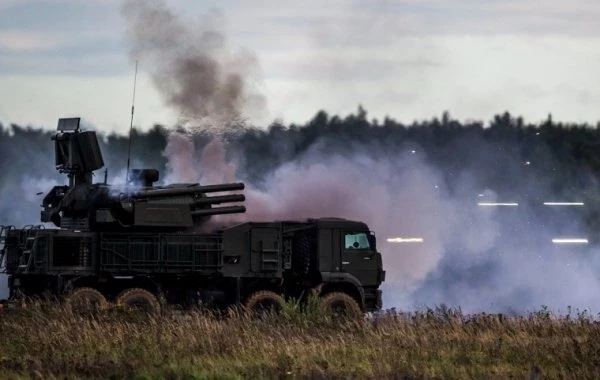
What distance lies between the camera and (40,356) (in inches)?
1043

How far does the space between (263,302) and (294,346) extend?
10.7m

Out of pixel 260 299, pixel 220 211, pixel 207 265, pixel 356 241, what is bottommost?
pixel 260 299

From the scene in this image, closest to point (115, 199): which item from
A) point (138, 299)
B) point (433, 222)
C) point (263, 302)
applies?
point (138, 299)

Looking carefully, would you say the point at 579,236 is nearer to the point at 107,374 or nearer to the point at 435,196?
the point at 435,196

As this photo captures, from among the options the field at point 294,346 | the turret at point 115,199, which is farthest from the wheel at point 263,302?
the field at point 294,346

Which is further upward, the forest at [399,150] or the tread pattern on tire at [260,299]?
the forest at [399,150]

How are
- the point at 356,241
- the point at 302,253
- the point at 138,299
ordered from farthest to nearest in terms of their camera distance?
the point at 302,253
the point at 356,241
the point at 138,299

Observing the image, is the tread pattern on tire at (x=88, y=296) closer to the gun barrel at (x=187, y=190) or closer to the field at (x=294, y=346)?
the field at (x=294, y=346)

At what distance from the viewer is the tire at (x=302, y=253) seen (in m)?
39.3

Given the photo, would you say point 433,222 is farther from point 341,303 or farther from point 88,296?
point 88,296

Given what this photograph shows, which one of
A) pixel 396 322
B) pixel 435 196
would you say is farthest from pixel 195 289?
pixel 435 196

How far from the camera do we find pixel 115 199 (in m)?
38.2

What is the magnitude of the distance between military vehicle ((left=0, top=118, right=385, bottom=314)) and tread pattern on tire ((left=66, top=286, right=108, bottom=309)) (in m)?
0.04

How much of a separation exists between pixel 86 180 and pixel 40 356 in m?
14.3
